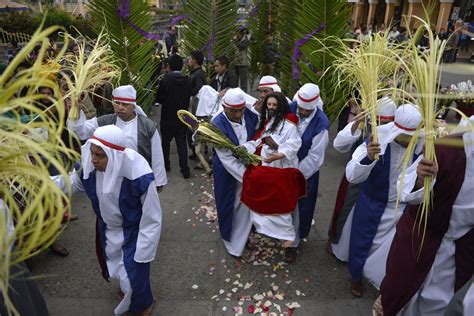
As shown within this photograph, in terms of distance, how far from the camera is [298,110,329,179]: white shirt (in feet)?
11.5

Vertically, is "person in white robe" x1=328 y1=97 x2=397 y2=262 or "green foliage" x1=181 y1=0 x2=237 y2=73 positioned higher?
"green foliage" x1=181 y1=0 x2=237 y2=73

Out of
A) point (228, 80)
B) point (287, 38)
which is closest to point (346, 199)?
point (228, 80)

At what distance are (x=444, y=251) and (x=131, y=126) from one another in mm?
3028

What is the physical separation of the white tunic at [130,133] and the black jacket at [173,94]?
5.63 ft

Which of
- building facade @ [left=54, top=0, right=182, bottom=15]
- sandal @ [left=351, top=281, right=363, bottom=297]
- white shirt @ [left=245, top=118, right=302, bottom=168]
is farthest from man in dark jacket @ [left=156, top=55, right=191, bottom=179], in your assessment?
sandal @ [left=351, top=281, right=363, bottom=297]

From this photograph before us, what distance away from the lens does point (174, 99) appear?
5406mm

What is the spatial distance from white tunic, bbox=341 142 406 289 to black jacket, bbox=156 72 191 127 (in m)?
3.24

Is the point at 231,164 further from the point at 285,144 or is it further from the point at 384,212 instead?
the point at 384,212

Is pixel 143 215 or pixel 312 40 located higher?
pixel 312 40

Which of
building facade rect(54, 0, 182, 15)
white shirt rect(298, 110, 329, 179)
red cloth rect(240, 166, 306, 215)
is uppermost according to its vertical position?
building facade rect(54, 0, 182, 15)

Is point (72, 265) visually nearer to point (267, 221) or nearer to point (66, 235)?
point (66, 235)

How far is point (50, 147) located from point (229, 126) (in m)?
2.53

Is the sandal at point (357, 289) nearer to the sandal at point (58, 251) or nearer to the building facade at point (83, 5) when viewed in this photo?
the sandal at point (58, 251)

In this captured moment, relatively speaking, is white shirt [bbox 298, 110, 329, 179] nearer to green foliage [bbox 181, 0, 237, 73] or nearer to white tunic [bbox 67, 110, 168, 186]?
white tunic [bbox 67, 110, 168, 186]
